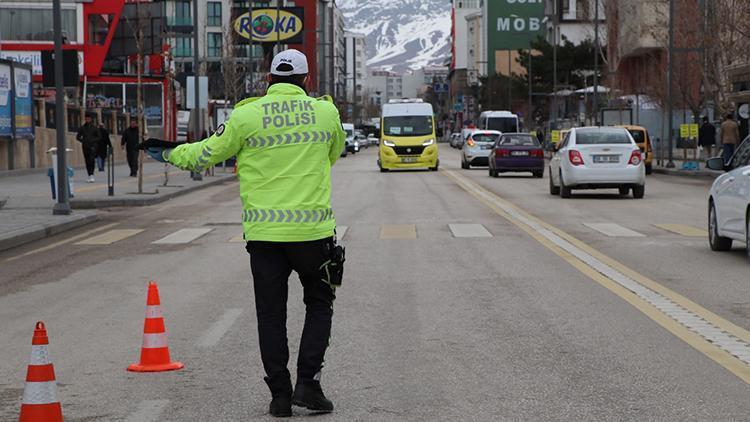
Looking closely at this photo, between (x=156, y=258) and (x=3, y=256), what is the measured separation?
2.18m

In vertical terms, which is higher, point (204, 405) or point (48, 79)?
point (48, 79)

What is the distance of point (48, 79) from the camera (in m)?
24.9

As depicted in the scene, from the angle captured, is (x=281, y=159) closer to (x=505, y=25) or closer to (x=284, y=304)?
(x=284, y=304)

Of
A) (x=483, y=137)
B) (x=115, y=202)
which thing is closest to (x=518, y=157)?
(x=483, y=137)

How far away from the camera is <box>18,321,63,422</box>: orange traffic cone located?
638cm

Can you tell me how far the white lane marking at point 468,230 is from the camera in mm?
19797

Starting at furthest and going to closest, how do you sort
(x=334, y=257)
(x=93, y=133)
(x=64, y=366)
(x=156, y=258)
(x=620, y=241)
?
(x=93, y=133) < (x=620, y=241) < (x=156, y=258) < (x=64, y=366) < (x=334, y=257)

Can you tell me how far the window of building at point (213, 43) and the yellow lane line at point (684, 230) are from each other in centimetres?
11934

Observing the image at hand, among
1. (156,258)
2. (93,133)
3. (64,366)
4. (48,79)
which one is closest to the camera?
(64,366)

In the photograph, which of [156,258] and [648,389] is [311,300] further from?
[156,258]

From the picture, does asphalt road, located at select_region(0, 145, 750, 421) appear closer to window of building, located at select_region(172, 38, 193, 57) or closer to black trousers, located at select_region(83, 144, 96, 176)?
black trousers, located at select_region(83, 144, 96, 176)

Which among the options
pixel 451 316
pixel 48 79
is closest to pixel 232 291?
pixel 451 316

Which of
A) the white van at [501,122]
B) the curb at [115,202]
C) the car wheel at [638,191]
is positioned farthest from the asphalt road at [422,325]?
the white van at [501,122]

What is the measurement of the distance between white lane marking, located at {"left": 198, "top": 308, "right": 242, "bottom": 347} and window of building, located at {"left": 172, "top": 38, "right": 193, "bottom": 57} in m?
126
